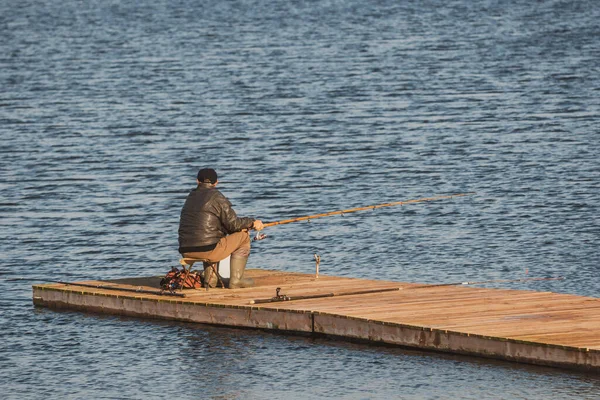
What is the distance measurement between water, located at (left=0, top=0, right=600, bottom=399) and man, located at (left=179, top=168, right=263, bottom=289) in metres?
1.06

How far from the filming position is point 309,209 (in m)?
29.7

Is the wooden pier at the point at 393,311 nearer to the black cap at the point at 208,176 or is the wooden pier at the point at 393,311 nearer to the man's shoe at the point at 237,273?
the man's shoe at the point at 237,273

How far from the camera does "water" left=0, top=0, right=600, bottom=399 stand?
56.5 ft

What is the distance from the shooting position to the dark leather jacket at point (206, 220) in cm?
1961

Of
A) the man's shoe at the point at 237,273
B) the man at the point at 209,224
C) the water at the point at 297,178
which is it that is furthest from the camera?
the man's shoe at the point at 237,273

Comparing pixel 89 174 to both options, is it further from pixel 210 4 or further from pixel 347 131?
pixel 210 4

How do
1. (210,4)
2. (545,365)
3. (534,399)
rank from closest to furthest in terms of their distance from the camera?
(534,399)
(545,365)
(210,4)

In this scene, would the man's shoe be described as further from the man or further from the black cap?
the black cap

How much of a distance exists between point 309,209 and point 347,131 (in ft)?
41.5

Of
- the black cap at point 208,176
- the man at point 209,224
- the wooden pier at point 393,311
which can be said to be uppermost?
the black cap at point 208,176

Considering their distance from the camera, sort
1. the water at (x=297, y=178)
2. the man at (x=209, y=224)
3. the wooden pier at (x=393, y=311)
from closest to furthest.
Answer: the wooden pier at (x=393, y=311) → the water at (x=297, y=178) → the man at (x=209, y=224)

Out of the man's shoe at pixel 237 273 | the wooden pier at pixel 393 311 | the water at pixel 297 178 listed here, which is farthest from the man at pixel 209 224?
the water at pixel 297 178

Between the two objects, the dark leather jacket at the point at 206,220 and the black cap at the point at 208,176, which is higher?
the black cap at the point at 208,176

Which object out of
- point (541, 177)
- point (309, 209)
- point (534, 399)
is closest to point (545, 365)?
point (534, 399)
